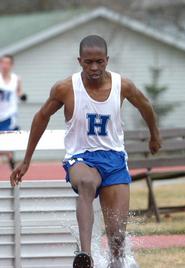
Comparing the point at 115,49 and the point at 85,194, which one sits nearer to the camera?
the point at 85,194

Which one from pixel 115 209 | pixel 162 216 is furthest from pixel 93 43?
pixel 162 216

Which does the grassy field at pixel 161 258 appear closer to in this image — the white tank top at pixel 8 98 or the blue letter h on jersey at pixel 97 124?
the blue letter h on jersey at pixel 97 124

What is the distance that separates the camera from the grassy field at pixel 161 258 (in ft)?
31.0

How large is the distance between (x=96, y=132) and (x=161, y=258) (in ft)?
7.67

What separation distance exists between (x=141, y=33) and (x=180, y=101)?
229 cm

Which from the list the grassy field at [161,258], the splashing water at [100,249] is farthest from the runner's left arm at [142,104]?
the grassy field at [161,258]

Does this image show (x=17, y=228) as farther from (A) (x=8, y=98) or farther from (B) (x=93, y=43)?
(A) (x=8, y=98)

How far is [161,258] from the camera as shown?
9836 millimetres

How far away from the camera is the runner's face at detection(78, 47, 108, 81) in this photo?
304 inches

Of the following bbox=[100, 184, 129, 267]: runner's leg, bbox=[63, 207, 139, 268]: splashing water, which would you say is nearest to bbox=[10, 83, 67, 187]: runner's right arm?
bbox=[100, 184, 129, 267]: runner's leg

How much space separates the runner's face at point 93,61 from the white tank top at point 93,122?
0.14 m

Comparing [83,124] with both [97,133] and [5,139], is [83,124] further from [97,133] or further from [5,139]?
[5,139]

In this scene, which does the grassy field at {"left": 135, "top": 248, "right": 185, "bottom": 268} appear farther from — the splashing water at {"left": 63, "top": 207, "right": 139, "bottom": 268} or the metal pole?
the metal pole

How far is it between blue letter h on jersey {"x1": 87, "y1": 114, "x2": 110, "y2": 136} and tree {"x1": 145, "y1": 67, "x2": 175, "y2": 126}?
21698 mm
